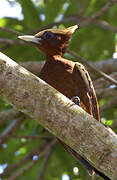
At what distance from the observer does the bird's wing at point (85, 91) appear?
3617 mm

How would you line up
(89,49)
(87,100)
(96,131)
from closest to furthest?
(96,131), (87,100), (89,49)

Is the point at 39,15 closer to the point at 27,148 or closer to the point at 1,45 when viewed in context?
the point at 1,45

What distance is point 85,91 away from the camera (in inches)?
144

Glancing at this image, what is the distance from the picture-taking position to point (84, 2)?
5.08 metres

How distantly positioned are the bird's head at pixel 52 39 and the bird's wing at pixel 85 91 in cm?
42

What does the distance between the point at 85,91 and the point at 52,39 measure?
732 mm

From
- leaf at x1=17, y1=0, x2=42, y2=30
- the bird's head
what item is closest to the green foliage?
leaf at x1=17, y1=0, x2=42, y2=30

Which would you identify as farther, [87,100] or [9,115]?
[9,115]

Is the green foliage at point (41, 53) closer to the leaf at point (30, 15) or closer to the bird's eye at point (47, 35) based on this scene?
the leaf at point (30, 15)

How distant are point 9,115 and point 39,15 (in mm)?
1473

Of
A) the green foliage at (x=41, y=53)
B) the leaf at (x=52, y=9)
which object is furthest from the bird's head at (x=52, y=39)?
the leaf at (x=52, y=9)

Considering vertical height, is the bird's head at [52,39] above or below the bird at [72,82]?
above

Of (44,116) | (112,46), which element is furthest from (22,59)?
(44,116)

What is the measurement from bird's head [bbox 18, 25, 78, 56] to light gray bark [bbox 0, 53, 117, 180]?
1500 millimetres
